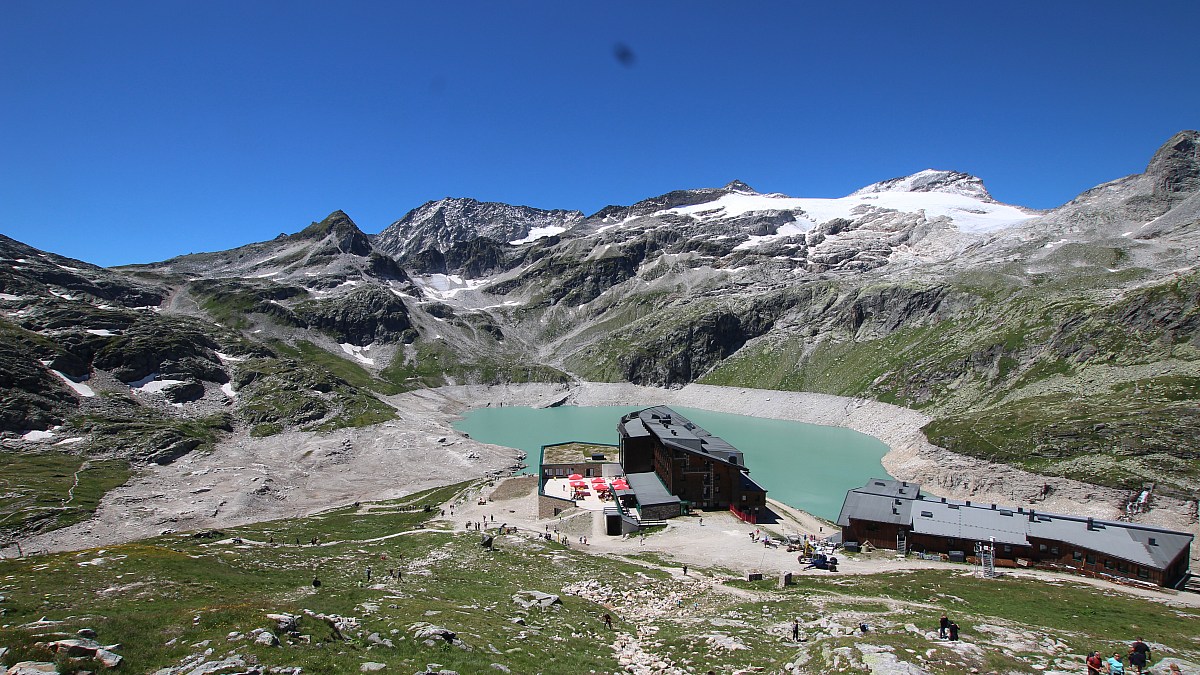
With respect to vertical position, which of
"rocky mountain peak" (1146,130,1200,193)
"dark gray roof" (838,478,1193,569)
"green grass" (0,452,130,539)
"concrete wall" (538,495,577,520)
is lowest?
"green grass" (0,452,130,539)

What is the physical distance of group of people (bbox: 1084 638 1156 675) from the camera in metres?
15.8

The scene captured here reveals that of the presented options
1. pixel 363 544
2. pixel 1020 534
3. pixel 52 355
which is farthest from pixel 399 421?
pixel 1020 534

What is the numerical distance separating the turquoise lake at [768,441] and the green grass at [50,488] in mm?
57768

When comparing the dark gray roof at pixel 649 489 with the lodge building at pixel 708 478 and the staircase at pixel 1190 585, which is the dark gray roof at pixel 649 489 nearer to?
the lodge building at pixel 708 478

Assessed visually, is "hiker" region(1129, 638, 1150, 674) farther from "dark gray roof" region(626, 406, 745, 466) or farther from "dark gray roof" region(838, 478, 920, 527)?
"dark gray roof" region(626, 406, 745, 466)

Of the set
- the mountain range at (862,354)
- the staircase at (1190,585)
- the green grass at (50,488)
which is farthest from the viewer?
the mountain range at (862,354)

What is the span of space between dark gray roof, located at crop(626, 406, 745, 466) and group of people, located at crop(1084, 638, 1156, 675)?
32249mm

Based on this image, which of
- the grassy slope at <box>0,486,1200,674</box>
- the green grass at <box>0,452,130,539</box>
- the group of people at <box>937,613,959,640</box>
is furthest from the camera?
the green grass at <box>0,452,130,539</box>

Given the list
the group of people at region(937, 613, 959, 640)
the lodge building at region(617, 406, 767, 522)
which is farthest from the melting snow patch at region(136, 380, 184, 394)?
the group of people at region(937, 613, 959, 640)

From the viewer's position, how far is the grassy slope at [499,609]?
14.4m

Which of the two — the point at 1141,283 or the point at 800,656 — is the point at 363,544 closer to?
the point at 800,656

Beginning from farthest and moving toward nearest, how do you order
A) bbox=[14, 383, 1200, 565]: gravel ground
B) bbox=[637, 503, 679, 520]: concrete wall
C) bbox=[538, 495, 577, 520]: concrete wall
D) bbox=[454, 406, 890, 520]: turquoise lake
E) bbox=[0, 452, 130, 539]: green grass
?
bbox=[454, 406, 890, 520]: turquoise lake
bbox=[14, 383, 1200, 565]: gravel ground
bbox=[0, 452, 130, 539]: green grass
bbox=[538, 495, 577, 520]: concrete wall
bbox=[637, 503, 679, 520]: concrete wall

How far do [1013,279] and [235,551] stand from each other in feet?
556

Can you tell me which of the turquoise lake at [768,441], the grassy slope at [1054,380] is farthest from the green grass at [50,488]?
the grassy slope at [1054,380]
